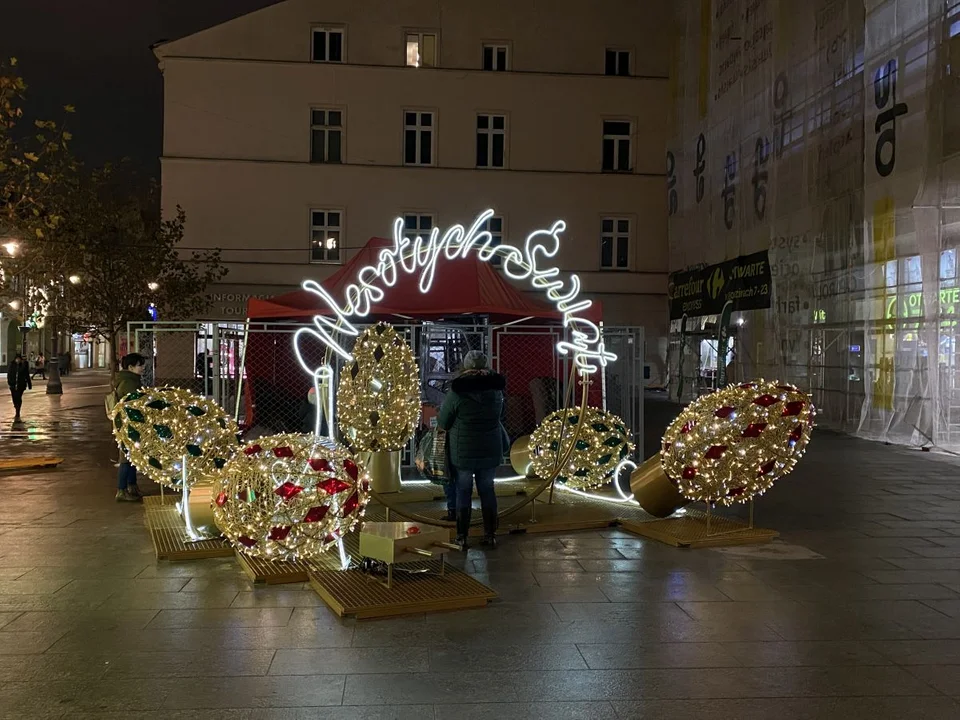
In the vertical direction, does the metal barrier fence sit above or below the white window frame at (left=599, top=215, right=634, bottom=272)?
below

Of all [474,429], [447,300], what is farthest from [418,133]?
[474,429]

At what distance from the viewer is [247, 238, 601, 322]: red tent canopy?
13961 millimetres

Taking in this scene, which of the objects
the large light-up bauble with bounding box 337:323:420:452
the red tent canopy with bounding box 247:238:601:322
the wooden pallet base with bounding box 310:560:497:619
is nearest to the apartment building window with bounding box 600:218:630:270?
the red tent canopy with bounding box 247:238:601:322

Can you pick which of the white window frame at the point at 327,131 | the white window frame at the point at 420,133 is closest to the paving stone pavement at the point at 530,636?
the white window frame at the point at 327,131

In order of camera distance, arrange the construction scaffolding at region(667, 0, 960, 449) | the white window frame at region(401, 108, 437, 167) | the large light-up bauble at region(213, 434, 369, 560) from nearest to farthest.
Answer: the large light-up bauble at region(213, 434, 369, 560)
the construction scaffolding at region(667, 0, 960, 449)
the white window frame at region(401, 108, 437, 167)

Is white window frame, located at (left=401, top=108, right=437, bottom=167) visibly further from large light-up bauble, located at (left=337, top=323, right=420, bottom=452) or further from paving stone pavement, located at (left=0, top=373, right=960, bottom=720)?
paving stone pavement, located at (left=0, top=373, right=960, bottom=720)

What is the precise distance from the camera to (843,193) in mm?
17344

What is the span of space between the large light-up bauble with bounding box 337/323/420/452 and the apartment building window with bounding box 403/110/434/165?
2092cm

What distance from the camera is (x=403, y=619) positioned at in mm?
5688

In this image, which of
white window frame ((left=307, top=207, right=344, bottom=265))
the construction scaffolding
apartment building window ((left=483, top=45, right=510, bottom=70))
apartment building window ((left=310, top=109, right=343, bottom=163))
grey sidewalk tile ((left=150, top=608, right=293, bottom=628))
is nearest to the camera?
grey sidewalk tile ((left=150, top=608, right=293, bottom=628))

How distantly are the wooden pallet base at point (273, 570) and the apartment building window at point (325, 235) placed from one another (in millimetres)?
22441

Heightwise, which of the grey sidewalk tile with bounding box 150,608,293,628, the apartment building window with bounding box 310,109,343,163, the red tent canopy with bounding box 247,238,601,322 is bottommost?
the grey sidewalk tile with bounding box 150,608,293,628

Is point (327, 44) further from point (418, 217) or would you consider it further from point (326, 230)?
point (418, 217)

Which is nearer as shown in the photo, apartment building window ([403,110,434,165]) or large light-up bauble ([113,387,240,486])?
large light-up bauble ([113,387,240,486])
